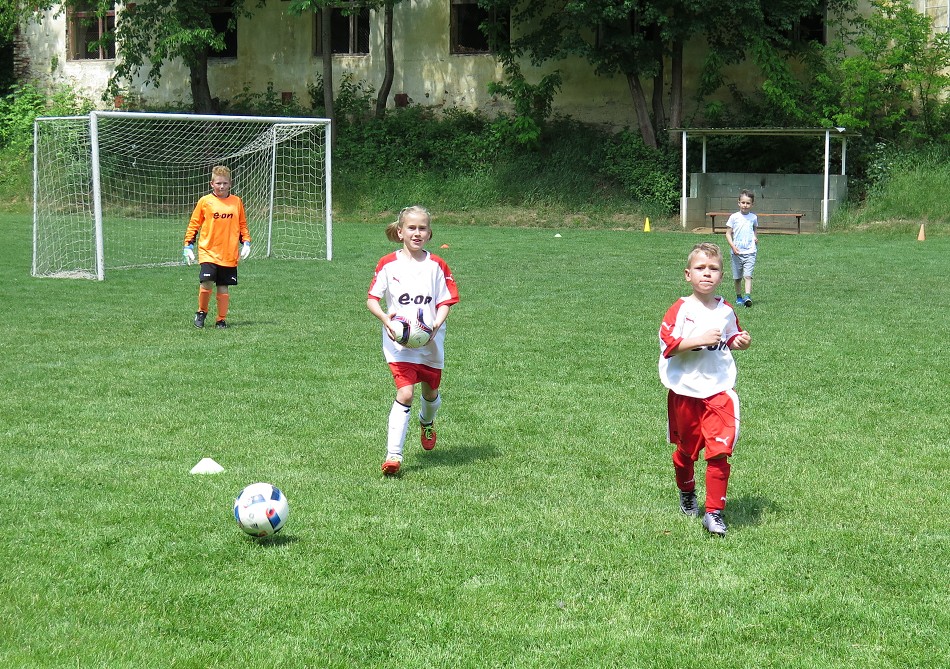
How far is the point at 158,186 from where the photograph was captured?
29.8 metres

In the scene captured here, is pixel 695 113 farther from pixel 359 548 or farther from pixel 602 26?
pixel 359 548

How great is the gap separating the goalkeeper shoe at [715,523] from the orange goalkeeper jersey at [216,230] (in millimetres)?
8227

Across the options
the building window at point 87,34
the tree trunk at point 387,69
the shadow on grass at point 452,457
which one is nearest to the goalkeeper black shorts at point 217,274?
the shadow on grass at point 452,457

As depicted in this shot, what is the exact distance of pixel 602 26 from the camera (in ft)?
103

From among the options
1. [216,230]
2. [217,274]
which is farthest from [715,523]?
[216,230]

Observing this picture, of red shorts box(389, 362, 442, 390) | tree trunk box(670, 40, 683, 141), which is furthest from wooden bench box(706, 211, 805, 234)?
red shorts box(389, 362, 442, 390)

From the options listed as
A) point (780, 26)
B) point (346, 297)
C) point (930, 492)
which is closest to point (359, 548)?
point (930, 492)

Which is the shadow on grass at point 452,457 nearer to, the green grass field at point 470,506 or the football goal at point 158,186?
the green grass field at point 470,506

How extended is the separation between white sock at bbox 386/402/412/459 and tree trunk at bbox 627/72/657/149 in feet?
89.3

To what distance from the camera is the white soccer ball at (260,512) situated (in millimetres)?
5121

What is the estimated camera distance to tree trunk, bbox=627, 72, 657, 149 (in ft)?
107

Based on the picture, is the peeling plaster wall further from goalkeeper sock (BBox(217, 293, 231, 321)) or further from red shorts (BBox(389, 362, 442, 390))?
red shorts (BBox(389, 362, 442, 390))

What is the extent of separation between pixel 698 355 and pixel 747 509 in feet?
3.10

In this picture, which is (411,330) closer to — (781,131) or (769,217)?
(781,131)
